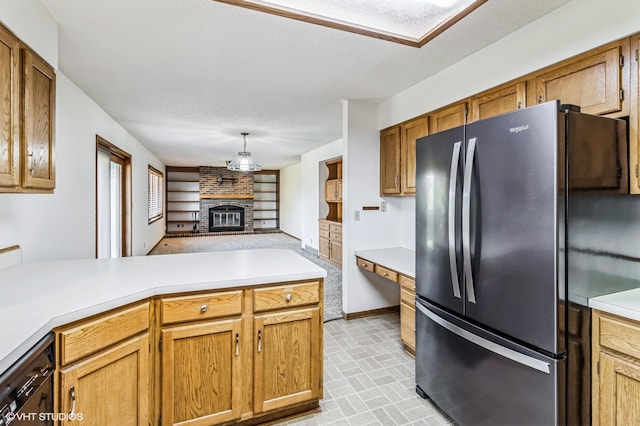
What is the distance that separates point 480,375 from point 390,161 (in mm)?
Result: 2245

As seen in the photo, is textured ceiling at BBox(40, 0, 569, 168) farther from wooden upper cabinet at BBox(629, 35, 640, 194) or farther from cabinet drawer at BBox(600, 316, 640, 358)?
cabinet drawer at BBox(600, 316, 640, 358)

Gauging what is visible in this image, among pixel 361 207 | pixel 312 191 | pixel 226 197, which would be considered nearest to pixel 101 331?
pixel 361 207

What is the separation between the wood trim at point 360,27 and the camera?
1770 millimetres

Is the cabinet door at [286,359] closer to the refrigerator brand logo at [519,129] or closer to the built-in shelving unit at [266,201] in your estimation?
the refrigerator brand logo at [519,129]

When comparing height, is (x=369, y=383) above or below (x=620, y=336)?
below

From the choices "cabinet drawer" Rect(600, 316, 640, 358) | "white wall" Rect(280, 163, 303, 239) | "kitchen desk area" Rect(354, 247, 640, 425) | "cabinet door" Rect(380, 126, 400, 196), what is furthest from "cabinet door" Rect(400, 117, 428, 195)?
"white wall" Rect(280, 163, 303, 239)

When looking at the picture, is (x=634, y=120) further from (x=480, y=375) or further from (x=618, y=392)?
(x=480, y=375)

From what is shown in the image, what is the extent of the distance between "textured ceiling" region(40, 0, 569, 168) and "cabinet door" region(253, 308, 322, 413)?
1809mm

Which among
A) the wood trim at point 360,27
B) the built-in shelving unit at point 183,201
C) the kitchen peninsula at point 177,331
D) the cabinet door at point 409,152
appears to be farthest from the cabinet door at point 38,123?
the built-in shelving unit at point 183,201

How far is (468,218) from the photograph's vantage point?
1.70 metres

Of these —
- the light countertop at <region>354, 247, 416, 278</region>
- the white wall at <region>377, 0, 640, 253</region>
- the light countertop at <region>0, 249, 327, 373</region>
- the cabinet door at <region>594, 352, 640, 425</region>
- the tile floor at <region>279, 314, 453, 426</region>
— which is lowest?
the tile floor at <region>279, 314, 453, 426</region>

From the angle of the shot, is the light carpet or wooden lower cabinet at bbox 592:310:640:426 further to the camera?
the light carpet

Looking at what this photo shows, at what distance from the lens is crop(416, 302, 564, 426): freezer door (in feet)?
4.61

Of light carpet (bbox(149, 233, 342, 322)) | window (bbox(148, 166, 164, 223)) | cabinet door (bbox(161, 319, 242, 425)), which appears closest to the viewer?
cabinet door (bbox(161, 319, 242, 425))
